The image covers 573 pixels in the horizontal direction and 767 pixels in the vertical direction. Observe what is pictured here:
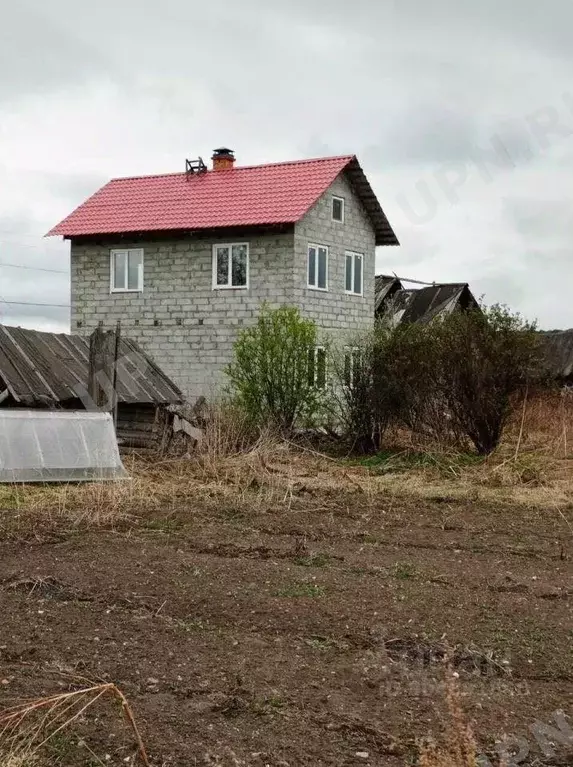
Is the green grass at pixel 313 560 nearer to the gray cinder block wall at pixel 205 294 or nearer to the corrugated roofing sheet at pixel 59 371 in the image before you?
the corrugated roofing sheet at pixel 59 371

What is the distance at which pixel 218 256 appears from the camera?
2142cm

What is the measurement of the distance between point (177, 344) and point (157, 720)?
58.3ft

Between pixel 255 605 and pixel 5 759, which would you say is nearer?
pixel 5 759

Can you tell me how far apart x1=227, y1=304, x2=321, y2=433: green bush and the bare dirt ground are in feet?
24.6

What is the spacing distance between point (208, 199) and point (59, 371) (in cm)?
946

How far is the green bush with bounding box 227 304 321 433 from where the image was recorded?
1678 cm

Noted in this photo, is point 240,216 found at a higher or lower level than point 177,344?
higher

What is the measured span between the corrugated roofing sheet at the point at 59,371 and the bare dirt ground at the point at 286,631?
161 inches

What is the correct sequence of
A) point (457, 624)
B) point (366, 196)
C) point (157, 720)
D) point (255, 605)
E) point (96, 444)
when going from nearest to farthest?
1. point (157, 720)
2. point (457, 624)
3. point (255, 605)
4. point (96, 444)
5. point (366, 196)

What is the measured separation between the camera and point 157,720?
4102 millimetres

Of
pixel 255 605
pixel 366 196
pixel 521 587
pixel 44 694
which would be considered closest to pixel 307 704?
pixel 44 694

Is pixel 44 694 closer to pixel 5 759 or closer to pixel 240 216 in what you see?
pixel 5 759

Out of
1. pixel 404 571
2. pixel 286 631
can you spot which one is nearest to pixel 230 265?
pixel 404 571

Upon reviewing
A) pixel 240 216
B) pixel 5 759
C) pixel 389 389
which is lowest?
pixel 5 759
